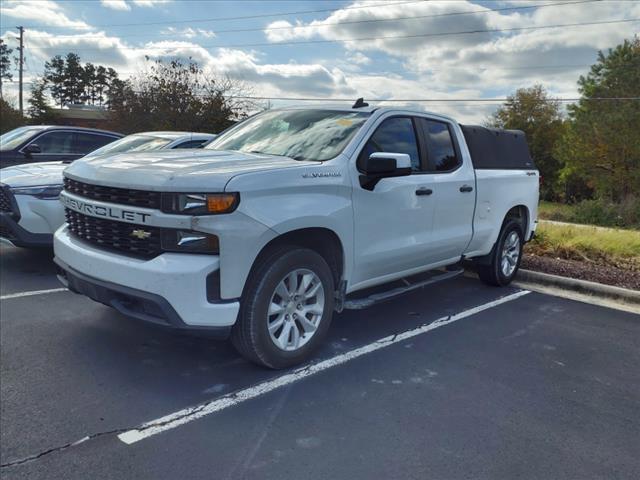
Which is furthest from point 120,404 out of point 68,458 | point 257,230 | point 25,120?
point 25,120

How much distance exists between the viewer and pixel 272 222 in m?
3.50

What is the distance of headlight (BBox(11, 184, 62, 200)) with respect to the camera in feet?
19.3

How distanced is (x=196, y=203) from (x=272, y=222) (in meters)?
0.50

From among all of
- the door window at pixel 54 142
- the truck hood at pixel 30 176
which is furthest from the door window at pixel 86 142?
the truck hood at pixel 30 176

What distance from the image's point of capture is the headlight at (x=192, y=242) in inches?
130

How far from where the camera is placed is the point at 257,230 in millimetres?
3424

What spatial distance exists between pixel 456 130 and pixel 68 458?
452 cm

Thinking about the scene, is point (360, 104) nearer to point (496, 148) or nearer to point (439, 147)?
point (439, 147)

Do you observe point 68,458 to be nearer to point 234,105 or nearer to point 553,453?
point 553,453

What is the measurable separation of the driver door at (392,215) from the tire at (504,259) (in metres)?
1.61

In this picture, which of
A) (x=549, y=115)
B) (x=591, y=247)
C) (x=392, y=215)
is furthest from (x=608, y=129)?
(x=392, y=215)

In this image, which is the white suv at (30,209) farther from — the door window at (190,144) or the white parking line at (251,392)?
the white parking line at (251,392)

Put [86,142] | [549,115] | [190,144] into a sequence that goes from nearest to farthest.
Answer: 1. [190,144]
2. [86,142]
3. [549,115]

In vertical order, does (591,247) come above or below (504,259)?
below
